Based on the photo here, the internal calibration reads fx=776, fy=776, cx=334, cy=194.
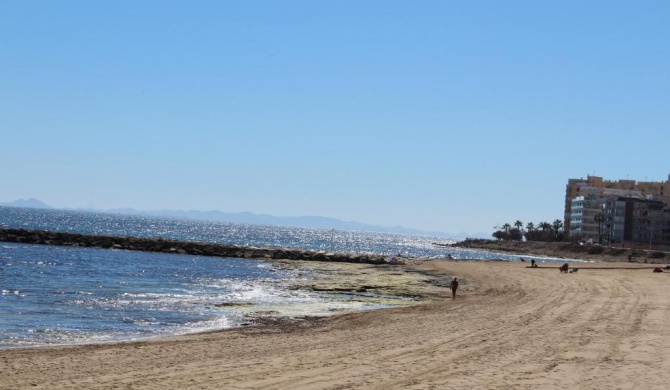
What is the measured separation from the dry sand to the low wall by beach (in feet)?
185

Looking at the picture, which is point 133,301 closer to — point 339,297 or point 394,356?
point 339,297

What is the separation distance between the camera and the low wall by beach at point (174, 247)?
8350cm

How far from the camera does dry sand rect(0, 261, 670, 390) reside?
13.6 meters

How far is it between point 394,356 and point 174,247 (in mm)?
76546

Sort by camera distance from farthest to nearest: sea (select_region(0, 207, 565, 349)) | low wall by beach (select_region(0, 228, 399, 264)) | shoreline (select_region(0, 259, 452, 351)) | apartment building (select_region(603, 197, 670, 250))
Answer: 1. apartment building (select_region(603, 197, 670, 250))
2. low wall by beach (select_region(0, 228, 399, 264))
3. shoreline (select_region(0, 259, 452, 351))
4. sea (select_region(0, 207, 565, 349))

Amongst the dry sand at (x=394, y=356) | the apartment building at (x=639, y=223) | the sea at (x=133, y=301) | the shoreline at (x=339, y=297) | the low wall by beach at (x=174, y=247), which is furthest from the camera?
the apartment building at (x=639, y=223)

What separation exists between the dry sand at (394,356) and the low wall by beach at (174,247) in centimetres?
5643

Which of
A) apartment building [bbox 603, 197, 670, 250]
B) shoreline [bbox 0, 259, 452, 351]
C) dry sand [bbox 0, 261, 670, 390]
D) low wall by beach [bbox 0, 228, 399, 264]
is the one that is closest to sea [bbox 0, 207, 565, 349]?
shoreline [bbox 0, 259, 452, 351]

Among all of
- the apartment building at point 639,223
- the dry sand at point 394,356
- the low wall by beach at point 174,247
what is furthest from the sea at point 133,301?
the apartment building at point 639,223

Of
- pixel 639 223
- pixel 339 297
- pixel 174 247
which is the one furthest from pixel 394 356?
pixel 639 223

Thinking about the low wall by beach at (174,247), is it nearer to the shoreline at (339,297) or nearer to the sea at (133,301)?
the shoreline at (339,297)

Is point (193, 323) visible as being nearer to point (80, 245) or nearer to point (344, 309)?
point (344, 309)

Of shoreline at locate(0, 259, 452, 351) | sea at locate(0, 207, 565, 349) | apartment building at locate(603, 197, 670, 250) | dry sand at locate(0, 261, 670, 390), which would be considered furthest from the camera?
apartment building at locate(603, 197, 670, 250)

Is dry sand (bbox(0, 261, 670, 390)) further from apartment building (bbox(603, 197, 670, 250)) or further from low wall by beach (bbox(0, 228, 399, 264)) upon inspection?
apartment building (bbox(603, 197, 670, 250))
